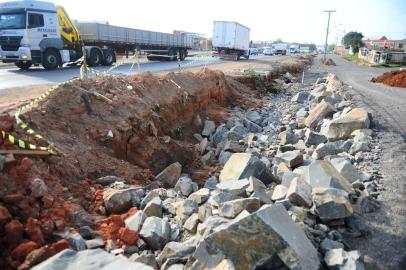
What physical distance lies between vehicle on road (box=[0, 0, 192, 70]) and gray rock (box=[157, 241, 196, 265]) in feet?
39.1

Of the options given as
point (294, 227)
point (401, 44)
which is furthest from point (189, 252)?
point (401, 44)

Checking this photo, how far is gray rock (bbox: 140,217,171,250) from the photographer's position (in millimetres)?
4305

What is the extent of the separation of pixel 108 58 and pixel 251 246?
20841 millimetres

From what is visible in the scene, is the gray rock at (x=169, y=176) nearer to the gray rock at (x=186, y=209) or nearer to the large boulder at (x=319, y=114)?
the gray rock at (x=186, y=209)

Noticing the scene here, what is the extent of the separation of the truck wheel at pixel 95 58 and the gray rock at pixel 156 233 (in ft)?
59.8

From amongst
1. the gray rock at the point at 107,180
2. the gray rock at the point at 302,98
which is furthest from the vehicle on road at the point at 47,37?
the gray rock at the point at 107,180

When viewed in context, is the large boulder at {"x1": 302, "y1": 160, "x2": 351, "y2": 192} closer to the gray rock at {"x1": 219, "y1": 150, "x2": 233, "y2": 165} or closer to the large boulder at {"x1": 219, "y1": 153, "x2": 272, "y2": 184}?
the large boulder at {"x1": 219, "y1": 153, "x2": 272, "y2": 184}

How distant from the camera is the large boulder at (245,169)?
20.8ft

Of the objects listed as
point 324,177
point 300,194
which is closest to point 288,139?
point 324,177

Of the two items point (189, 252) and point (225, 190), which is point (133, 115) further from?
point (189, 252)

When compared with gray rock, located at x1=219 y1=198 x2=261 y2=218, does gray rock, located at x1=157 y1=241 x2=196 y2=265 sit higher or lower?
lower

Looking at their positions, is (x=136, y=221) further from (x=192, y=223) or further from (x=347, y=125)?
(x=347, y=125)

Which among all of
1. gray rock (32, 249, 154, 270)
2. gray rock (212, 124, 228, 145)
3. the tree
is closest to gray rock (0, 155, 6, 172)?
gray rock (32, 249, 154, 270)

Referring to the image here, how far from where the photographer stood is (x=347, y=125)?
29.0 ft
